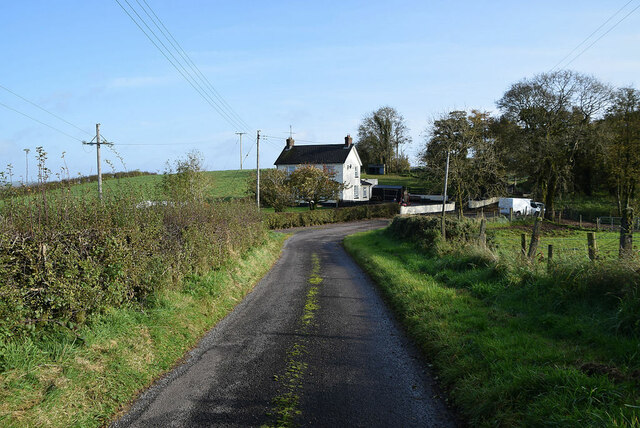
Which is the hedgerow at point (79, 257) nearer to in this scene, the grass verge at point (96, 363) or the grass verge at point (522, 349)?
A: the grass verge at point (96, 363)

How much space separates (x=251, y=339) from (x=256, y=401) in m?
2.76

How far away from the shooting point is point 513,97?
134 ft

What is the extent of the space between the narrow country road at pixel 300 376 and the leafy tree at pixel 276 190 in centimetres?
3337

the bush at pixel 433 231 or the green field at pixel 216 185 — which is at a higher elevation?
the green field at pixel 216 185

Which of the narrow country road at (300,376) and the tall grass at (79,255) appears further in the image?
the tall grass at (79,255)

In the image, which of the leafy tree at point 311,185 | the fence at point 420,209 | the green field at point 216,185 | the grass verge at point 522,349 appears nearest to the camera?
the grass verge at point 522,349

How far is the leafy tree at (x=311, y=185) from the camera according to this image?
153 feet

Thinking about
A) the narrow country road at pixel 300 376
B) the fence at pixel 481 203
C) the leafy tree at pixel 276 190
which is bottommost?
the narrow country road at pixel 300 376

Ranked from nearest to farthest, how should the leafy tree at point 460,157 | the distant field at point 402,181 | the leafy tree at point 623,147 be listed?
the leafy tree at point 460,157, the leafy tree at point 623,147, the distant field at point 402,181

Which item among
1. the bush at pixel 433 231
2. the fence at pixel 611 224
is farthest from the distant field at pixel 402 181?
the bush at pixel 433 231

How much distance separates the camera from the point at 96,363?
5820 mm

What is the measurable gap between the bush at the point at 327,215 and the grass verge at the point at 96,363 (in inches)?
1149

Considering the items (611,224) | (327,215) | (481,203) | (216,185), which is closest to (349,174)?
(481,203)

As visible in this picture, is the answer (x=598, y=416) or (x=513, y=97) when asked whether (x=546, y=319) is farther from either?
(x=513, y=97)
